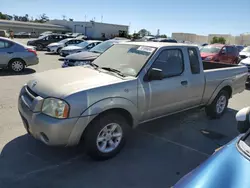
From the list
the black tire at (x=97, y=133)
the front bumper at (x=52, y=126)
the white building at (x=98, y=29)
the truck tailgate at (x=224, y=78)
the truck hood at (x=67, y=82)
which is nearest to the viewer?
the front bumper at (x=52, y=126)

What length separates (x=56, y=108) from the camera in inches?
119

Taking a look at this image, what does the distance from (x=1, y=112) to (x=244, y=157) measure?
16.4 ft

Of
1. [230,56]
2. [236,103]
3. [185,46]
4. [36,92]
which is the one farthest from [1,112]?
[230,56]

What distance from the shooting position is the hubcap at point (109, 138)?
345cm

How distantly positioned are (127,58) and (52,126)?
73.0 inches

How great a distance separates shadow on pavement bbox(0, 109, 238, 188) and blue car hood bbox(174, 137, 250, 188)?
1.39 metres

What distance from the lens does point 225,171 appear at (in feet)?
5.60

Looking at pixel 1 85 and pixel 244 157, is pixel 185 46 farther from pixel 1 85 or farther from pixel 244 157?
pixel 1 85

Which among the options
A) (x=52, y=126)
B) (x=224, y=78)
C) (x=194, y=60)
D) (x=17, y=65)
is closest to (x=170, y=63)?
(x=194, y=60)

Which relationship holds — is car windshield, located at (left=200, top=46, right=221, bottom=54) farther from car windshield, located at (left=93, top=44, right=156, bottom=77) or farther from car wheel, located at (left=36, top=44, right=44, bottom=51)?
car wheel, located at (left=36, top=44, right=44, bottom=51)

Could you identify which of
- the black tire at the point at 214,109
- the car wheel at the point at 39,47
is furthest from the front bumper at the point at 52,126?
the car wheel at the point at 39,47

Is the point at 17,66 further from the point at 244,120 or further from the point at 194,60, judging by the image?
the point at 244,120

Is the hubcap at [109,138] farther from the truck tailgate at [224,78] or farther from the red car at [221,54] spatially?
the red car at [221,54]

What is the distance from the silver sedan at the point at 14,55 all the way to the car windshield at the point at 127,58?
22.1 ft
